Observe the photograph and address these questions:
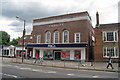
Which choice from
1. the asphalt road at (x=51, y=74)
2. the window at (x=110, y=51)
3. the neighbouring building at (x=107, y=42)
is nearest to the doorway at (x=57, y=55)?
the neighbouring building at (x=107, y=42)

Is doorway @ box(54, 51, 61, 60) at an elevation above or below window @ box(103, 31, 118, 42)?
below

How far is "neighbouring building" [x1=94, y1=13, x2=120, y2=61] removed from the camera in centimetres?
2273

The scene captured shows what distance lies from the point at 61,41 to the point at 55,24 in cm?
476

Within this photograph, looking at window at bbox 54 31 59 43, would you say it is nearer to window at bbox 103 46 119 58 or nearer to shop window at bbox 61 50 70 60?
shop window at bbox 61 50 70 60

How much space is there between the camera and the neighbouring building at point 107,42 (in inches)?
895

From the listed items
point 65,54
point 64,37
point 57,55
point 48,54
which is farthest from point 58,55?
point 64,37

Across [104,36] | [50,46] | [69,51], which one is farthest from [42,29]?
[104,36]

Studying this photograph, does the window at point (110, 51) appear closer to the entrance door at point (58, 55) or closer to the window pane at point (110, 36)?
the window pane at point (110, 36)

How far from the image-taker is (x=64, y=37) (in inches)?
1118

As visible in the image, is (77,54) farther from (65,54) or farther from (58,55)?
(58,55)

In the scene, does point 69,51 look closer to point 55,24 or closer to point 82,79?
point 55,24

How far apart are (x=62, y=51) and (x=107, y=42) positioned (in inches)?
407

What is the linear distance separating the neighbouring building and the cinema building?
2.46 metres

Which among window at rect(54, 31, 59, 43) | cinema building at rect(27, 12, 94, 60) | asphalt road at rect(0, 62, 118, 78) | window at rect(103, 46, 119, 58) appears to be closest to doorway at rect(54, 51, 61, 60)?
cinema building at rect(27, 12, 94, 60)
